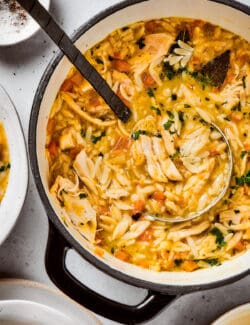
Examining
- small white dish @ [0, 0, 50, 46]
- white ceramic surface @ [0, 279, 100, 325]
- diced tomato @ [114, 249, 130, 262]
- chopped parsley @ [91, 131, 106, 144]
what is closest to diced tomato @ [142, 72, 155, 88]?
chopped parsley @ [91, 131, 106, 144]

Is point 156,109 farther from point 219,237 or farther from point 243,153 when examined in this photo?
point 219,237

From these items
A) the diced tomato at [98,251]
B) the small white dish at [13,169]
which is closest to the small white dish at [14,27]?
the small white dish at [13,169]

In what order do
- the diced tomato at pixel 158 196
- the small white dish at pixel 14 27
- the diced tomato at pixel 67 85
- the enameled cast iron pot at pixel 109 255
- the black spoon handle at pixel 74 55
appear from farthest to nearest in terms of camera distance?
the small white dish at pixel 14 27, the diced tomato at pixel 158 196, the diced tomato at pixel 67 85, the enameled cast iron pot at pixel 109 255, the black spoon handle at pixel 74 55

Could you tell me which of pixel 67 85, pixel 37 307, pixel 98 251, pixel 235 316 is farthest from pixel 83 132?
pixel 235 316

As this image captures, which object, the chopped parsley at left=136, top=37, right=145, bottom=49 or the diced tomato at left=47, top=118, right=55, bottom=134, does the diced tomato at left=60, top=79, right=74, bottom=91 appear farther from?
the chopped parsley at left=136, top=37, right=145, bottom=49

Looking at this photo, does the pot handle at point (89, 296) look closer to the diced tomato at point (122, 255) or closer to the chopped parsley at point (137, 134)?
the diced tomato at point (122, 255)

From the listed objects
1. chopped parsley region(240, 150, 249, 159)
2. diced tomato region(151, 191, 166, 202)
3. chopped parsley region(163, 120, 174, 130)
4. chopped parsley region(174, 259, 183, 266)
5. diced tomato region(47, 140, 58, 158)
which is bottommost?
chopped parsley region(174, 259, 183, 266)
